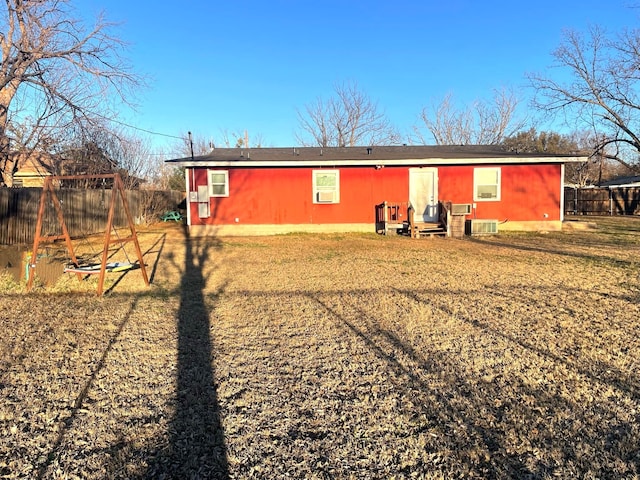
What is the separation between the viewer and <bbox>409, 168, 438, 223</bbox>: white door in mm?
14555

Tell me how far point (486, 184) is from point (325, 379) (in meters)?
13.0

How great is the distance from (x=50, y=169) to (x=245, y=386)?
1871 centimetres

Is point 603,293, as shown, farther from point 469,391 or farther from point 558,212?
point 558,212

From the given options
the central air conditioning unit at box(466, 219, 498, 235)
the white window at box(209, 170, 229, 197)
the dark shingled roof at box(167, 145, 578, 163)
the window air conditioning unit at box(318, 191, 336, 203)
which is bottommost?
the central air conditioning unit at box(466, 219, 498, 235)

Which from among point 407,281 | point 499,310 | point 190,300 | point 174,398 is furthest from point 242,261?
point 174,398

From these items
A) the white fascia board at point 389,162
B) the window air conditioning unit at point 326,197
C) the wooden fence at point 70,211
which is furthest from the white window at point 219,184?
the wooden fence at point 70,211

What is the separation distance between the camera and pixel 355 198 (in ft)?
47.9

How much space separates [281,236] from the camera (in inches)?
553

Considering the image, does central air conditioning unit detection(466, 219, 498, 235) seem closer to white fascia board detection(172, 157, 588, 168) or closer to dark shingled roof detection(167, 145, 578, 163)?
white fascia board detection(172, 157, 588, 168)

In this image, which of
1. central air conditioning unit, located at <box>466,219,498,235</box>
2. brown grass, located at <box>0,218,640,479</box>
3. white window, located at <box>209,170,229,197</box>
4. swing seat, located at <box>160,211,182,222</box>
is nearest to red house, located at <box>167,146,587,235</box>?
white window, located at <box>209,170,229,197</box>

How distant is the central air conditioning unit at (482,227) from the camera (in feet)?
44.5

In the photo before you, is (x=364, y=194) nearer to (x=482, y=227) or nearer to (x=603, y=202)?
(x=482, y=227)

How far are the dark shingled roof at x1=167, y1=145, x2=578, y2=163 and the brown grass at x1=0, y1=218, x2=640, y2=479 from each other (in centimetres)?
835

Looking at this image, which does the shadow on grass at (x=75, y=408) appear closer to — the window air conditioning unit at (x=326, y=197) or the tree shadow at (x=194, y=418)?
the tree shadow at (x=194, y=418)
